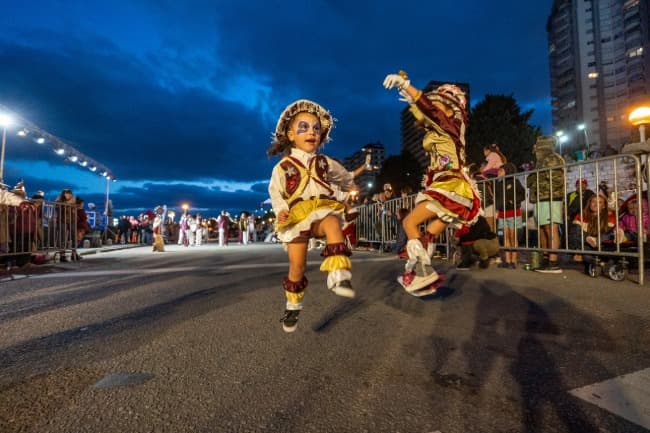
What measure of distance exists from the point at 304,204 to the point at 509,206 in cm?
510

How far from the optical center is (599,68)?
59.6 metres

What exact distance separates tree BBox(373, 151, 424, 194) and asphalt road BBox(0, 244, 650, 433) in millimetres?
46042

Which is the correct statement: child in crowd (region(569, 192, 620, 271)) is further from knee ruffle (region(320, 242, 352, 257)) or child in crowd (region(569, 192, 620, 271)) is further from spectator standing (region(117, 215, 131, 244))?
spectator standing (region(117, 215, 131, 244))

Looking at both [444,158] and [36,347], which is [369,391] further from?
[444,158]

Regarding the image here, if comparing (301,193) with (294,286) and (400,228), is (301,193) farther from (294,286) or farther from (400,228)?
(400,228)

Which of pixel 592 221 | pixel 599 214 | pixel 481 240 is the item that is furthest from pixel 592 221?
pixel 481 240

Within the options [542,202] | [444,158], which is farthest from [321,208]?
[542,202]

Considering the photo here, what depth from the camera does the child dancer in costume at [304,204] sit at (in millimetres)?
2771

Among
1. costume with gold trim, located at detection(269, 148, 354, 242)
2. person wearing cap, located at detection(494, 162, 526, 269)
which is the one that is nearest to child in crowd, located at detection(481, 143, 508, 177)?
person wearing cap, located at detection(494, 162, 526, 269)

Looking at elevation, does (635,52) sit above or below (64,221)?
above

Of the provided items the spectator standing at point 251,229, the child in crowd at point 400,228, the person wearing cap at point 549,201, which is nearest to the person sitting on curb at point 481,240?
the person wearing cap at point 549,201

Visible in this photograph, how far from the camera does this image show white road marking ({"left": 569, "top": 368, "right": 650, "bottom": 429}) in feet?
5.10

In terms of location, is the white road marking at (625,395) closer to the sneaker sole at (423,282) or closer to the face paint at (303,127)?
the sneaker sole at (423,282)

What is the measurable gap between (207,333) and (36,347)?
116cm
